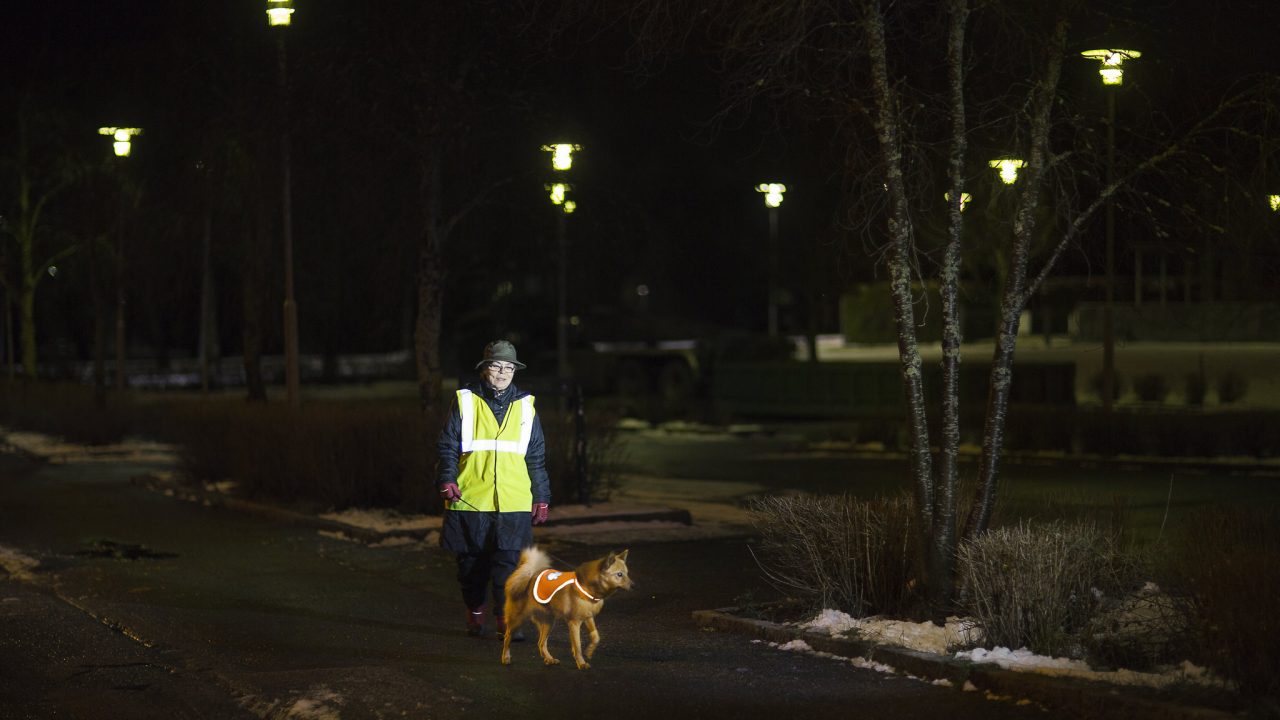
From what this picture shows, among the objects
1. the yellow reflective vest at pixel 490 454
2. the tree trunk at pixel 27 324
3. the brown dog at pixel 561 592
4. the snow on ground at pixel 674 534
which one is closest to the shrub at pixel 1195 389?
the snow on ground at pixel 674 534

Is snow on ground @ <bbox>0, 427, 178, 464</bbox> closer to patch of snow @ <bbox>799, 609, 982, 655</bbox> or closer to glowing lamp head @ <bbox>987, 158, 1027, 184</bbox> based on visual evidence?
glowing lamp head @ <bbox>987, 158, 1027, 184</bbox>

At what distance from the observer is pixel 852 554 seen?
31.7 ft

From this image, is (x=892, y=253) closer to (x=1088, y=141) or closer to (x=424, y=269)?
(x=1088, y=141)

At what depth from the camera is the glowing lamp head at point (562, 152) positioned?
18.8 m

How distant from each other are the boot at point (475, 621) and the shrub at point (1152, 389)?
2663 centimetres

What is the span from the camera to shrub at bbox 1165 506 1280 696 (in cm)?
695

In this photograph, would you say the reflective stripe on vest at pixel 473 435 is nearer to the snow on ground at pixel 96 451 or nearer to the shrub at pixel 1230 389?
the snow on ground at pixel 96 451

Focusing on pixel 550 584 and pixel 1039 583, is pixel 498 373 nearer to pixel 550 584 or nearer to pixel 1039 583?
pixel 550 584

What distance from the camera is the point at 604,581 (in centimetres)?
827

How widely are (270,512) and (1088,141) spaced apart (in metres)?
10.5

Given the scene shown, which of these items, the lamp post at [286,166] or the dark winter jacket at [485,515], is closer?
the dark winter jacket at [485,515]

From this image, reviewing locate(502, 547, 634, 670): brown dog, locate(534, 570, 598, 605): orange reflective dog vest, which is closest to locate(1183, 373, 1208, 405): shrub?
locate(502, 547, 634, 670): brown dog

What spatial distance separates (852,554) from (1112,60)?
13.3 feet

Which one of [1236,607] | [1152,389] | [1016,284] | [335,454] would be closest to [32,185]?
[335,454]
